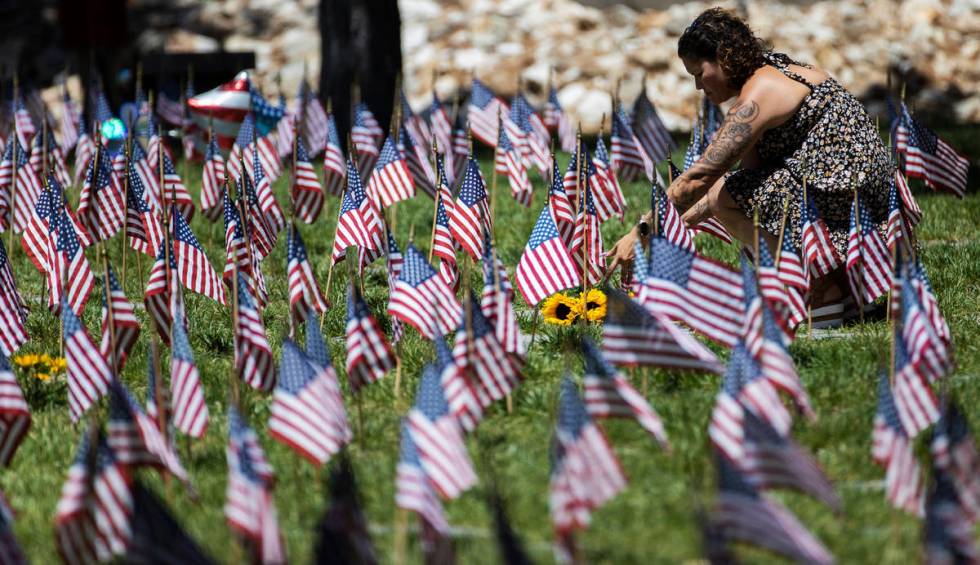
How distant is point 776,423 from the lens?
4418 mm

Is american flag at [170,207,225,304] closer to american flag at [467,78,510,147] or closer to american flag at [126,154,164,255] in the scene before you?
american flag at [126,154,164,255]

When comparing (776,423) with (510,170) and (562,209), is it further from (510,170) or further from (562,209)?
(510,170)

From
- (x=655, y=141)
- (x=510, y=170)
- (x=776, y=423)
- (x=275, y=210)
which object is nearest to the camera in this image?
(x=776, y=423)

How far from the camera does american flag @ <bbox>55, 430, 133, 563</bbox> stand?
3.75 meters

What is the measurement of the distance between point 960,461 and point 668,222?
2851 millimetres

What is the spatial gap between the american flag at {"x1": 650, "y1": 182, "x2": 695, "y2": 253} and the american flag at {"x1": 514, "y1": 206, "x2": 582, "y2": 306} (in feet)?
1.35

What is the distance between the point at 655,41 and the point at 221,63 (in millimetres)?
5136

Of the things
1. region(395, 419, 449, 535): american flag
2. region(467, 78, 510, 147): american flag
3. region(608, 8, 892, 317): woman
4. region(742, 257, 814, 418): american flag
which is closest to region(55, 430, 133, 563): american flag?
region(395, 419, 449, 535): american flag

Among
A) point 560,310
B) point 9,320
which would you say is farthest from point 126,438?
point 560,310

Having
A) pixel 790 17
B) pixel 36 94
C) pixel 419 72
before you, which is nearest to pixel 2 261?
pixel 36 94

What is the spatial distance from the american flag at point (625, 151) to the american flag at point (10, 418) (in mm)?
5541

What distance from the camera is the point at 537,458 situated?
16.0 ft

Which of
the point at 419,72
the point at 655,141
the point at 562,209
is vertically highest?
the point at 562,209

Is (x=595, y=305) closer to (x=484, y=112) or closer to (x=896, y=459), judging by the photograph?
(x=896, y=459)
